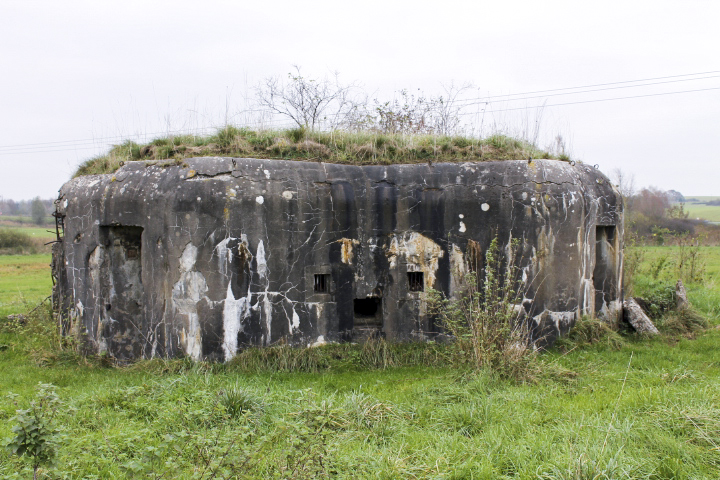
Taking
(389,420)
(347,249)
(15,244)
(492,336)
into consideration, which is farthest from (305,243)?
(15,244)

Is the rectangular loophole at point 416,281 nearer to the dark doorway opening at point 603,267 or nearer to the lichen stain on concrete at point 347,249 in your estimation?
the lichen stain on concrete at point 347,249

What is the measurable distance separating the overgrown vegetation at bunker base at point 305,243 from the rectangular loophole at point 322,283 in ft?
0.06


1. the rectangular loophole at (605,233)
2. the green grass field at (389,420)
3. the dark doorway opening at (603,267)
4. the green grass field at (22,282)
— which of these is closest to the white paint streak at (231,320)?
the green grass field at (389,420)

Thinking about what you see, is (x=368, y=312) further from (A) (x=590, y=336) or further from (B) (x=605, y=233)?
(B) (x=605, y=233)

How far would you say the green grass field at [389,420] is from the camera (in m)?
3.12

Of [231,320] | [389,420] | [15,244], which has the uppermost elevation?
[231,320]

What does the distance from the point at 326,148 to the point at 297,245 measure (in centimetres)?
136

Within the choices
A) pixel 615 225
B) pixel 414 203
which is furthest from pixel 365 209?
pixel 615 225

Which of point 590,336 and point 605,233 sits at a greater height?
point 605,233

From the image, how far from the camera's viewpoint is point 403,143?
664 cm

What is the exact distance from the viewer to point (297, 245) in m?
5.98

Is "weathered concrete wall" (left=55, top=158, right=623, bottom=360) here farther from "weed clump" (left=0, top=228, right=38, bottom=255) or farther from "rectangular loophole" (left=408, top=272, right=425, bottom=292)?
"weed clump" (left=0, top=228, right=38, bottom=255)

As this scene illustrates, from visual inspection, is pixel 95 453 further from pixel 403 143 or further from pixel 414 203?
pixel 403 143

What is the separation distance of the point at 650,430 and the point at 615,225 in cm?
385
